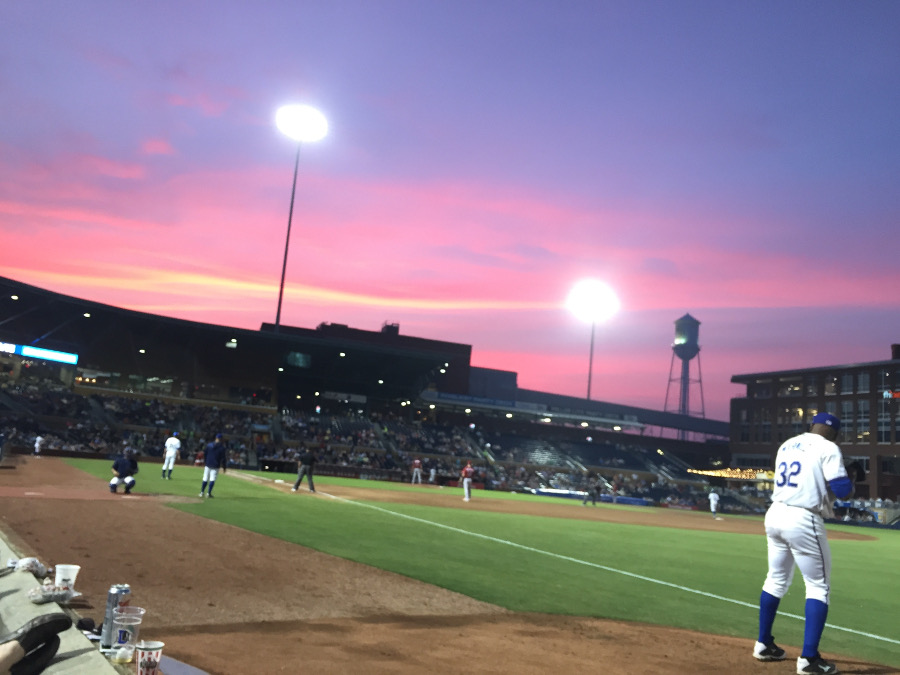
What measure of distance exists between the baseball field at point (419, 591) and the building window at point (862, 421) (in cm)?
5736

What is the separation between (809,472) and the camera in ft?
20.4

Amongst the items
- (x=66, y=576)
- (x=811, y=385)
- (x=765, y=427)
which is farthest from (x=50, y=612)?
(x=765, y=427)

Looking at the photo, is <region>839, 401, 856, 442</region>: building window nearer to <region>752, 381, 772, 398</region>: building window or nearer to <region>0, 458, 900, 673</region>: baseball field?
<region>752, 381, 772, 398</region>: building window

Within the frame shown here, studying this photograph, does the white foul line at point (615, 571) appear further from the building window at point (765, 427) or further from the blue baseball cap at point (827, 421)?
the building window at point (765, 427)

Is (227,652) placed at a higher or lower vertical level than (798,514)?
lower

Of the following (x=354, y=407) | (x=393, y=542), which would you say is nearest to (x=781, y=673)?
(x=393, y=542)

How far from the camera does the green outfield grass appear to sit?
880 cm

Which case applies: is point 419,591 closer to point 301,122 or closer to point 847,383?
point 301,122

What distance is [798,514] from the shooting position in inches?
Result: 245

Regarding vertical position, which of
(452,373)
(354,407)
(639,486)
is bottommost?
(639,486)

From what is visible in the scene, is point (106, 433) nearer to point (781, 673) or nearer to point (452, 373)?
point (452, 373)

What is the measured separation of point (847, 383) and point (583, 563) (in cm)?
7065

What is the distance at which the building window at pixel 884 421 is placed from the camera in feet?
221

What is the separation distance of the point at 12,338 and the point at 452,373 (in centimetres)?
3984
